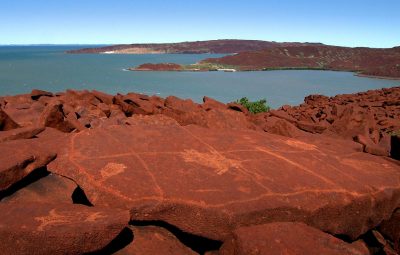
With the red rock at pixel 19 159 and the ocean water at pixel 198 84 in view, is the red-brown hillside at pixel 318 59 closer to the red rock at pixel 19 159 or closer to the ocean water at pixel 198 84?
the ocean water at pixel 198 84

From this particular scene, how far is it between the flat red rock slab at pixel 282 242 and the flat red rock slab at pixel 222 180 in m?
0.20

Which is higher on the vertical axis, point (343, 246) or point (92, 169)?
point (92, 169)

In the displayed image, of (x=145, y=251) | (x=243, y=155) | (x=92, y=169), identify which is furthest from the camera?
(x=243, y=155)

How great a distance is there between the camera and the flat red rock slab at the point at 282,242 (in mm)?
3000

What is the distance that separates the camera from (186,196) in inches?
140

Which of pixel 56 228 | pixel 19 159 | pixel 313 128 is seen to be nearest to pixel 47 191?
pixel 19 159

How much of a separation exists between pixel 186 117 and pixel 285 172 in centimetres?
328

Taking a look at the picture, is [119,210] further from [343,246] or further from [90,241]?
[343,246]

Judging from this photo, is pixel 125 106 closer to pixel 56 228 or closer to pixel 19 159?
pixel 19 159

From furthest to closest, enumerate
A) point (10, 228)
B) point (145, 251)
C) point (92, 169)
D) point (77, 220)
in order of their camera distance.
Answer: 1. point (92, 169)
2. point (145, 251)
3. point (77, 220)
4. point (10, 228)

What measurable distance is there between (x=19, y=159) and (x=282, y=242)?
8.12 feet

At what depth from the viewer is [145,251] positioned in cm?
321

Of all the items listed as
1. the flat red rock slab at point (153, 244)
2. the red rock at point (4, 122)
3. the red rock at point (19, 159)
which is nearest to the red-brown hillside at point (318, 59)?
the red rock at point (4, 122)

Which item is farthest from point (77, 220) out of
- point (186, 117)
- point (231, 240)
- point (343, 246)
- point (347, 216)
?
point (186, 117)
